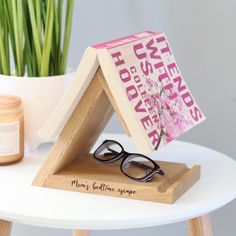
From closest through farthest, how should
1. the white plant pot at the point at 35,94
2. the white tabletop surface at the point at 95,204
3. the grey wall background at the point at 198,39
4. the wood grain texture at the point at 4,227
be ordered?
the white tabletop surface at the point at 95,204
the wood grain texture at the point at 4,227
the white plant pot at the point at 35,94
the grey wall background at the point at 198,39

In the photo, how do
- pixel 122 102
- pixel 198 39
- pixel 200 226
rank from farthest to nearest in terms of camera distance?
pixel 198 39
pixel 200 226
pixel 122 102

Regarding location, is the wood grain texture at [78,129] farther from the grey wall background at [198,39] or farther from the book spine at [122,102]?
the grey wall background at [198,39]

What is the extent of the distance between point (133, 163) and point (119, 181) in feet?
0.21

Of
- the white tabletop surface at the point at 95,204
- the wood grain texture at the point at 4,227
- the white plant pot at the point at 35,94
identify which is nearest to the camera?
the white tabletop surface at the point at 95,204

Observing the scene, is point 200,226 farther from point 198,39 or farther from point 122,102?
point 198,39

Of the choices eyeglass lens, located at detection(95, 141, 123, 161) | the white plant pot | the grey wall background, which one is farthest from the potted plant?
the grey wall background

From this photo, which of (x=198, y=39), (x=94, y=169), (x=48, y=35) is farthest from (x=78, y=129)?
(x=198, y=39)

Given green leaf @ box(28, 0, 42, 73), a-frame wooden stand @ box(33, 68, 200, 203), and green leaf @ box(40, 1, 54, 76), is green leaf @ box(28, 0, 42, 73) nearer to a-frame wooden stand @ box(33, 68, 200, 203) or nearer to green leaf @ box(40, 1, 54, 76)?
green leaf @ box(40, 1, 54, 76)

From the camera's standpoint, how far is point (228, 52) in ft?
4.30

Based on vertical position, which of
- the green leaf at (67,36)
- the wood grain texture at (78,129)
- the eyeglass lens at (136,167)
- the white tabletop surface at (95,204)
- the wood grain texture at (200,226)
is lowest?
the wood grain texture at (200,226)

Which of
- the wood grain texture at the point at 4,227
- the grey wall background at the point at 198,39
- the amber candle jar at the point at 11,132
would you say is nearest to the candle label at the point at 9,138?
the amber candle jar at the point at 11,132

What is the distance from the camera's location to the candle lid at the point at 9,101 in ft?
3.33

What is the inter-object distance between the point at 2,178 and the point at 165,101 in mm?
255

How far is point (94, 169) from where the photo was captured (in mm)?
972
